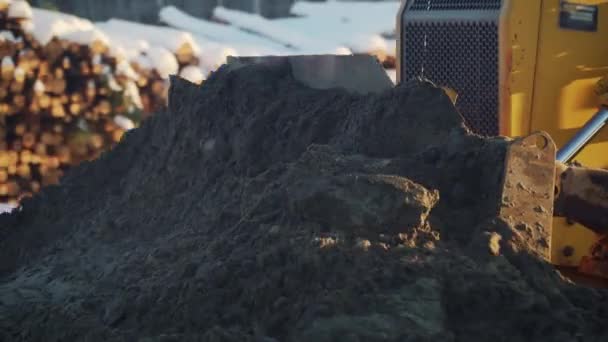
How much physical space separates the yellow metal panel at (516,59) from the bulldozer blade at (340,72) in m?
0.58

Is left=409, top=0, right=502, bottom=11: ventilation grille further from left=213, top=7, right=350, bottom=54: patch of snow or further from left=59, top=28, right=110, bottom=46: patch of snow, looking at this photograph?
left=213, top=7, right=350, bottom=54: patch of snow

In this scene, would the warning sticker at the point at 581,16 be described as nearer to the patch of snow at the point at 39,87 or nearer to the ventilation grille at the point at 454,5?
the ventilation grille at the point at 454,5

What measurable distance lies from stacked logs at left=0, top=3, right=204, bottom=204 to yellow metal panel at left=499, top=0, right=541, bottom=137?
498 cm

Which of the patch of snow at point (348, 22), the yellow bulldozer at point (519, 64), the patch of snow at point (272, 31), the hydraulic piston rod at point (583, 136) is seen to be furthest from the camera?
the patch of snow at point (272, 31)

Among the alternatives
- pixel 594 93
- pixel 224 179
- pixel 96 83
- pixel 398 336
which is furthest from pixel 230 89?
pixel 96 83

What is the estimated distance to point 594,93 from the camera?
14.5 feet

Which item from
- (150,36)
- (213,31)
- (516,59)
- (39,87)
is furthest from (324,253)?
(213,31)

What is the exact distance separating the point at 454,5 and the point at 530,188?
1518 millimetres

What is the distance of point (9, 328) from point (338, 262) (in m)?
1.49

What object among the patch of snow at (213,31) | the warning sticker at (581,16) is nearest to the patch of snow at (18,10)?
the patch of snow at (213,31)

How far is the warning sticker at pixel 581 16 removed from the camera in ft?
14.5

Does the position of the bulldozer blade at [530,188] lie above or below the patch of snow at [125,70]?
above

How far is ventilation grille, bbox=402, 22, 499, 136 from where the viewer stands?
4516 mm

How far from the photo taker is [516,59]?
4430 mm
